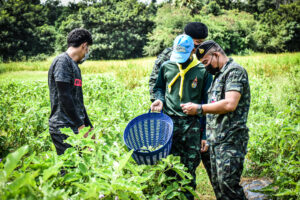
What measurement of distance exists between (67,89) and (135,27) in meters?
30.3

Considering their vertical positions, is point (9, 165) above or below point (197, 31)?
below

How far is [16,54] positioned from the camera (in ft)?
86.1

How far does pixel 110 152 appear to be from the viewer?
1.25m

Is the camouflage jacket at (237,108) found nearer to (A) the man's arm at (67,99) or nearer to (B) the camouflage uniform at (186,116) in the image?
(B) the camouflage uniform at (186,116)

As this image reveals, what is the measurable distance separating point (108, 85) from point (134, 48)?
25.2 metres

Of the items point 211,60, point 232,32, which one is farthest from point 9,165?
point 232,32

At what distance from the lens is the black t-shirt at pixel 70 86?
195 cm

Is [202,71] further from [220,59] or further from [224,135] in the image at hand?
[224,135]

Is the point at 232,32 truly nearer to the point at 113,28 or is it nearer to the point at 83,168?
the point at 113,28

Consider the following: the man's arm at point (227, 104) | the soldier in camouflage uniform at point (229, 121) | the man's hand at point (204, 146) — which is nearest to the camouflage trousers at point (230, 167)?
the soldier in camouflage uniform at point (229, 121)

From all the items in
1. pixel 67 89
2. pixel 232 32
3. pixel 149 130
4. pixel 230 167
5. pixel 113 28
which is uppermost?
pixel 113 28

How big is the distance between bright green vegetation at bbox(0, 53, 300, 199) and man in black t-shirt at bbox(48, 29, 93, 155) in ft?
0.93

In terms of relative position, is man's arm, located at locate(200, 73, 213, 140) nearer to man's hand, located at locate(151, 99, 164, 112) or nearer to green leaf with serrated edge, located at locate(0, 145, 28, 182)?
man's hand, located at locate(151, 99, 164, 112)

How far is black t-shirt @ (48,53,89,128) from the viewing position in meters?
1.95
